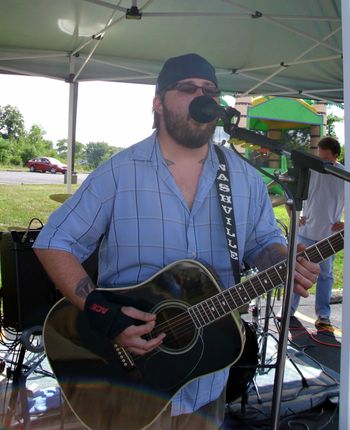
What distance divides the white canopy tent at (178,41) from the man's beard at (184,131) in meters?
2.54

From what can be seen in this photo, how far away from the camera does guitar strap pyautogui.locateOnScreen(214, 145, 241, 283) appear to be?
1.76 m

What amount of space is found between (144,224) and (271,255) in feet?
1.75

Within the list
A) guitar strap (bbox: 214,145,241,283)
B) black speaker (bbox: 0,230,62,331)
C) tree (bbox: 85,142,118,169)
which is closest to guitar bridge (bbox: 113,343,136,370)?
guitar strap (bbox: 214,145,241,283)

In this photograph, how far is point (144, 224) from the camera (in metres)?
1.71

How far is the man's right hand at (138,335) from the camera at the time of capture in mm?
1609

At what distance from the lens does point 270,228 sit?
190 cm

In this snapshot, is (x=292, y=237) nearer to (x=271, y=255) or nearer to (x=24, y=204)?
(x=271, y=255)

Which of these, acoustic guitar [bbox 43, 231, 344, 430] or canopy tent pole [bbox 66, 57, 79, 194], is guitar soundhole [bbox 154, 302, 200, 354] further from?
canopy tent pole [bbox 66, 57, 79, 194]

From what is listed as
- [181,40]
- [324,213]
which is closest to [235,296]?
[324,213]

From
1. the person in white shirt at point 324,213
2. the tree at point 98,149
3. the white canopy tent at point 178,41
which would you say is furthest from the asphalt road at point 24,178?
the person in white shirt at point 324,213

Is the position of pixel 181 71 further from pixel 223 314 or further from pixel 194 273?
pixel 223 314

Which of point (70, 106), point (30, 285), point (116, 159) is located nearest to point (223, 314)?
point (116, 159)

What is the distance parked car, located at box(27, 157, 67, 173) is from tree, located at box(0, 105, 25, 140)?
1.96m

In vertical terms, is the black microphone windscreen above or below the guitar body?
above
